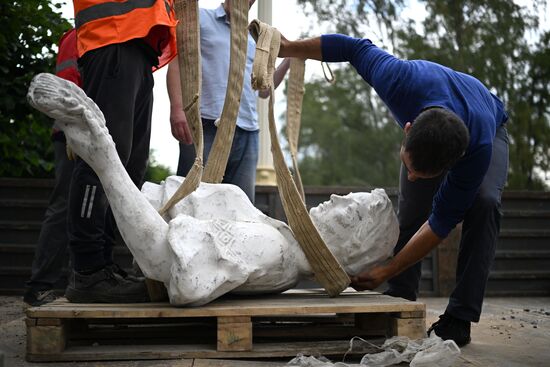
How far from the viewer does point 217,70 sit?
14.1ft

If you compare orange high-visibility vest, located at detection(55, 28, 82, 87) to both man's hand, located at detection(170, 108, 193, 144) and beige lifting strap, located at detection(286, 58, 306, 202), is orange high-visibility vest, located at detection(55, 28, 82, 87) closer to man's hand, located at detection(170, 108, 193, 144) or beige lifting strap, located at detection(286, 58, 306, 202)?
man's hand, located at detection(170, 108, 193, 144)

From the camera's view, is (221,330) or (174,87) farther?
(174,87)

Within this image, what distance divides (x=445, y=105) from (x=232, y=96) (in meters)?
1.01

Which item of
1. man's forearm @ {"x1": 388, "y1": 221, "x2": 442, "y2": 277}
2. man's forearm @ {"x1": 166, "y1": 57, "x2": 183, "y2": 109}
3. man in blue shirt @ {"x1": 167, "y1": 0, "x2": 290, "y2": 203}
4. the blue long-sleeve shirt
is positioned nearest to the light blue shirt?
man in blue shirt @ {"x1": 167, "y1": 0, "x2": 290, "y2": 203}

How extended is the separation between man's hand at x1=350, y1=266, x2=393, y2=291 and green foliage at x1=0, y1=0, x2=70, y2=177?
3.37 meters

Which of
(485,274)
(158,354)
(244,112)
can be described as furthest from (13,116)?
(485,274)

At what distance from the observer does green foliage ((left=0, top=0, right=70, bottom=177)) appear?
5453mm

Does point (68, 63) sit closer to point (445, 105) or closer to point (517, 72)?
point (445, 105)

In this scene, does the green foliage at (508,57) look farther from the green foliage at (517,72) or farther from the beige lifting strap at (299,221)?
the beige lifting strap at (299,221)

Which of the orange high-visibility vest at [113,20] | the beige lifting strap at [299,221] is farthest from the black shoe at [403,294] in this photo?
the orange high-visibility vest at [113,20]

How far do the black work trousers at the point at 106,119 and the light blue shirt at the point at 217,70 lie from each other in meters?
0.90

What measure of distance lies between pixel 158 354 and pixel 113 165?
75cm

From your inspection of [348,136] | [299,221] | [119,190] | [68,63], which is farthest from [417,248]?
[348,136]

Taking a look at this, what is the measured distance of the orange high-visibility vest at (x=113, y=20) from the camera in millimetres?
3109
